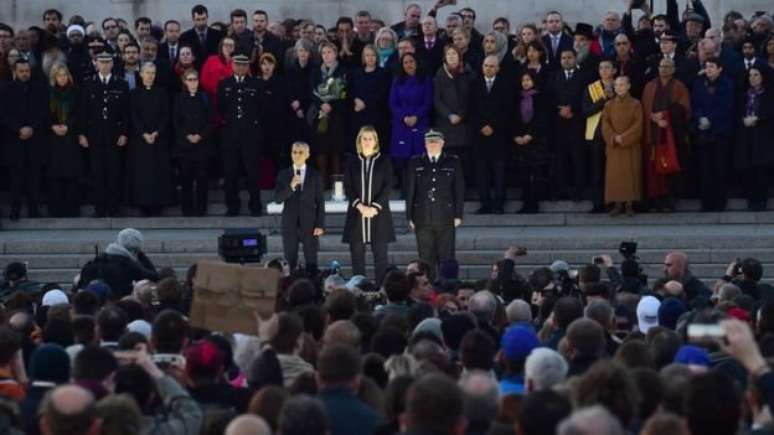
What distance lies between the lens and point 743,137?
25.2 meters

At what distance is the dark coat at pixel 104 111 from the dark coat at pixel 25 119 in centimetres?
43

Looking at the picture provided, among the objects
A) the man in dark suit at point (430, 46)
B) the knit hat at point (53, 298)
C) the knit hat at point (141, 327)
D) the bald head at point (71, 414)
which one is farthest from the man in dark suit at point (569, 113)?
the bald head at point (71, 414)

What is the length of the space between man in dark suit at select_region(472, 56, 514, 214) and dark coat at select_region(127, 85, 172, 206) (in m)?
3.40

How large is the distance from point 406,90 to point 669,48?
2.90 m

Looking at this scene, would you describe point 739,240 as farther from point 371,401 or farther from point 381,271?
point 371,401

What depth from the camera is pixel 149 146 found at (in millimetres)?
25703

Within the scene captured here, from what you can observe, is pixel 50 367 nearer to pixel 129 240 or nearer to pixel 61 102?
pixel 129 240

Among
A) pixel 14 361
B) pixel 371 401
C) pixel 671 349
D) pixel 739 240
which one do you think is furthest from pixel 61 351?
pixel 739 240

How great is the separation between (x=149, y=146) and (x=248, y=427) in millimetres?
17114

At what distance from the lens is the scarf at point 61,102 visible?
25.6 meters

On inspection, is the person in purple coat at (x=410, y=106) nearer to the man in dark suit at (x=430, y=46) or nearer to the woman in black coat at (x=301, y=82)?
the man in dark suit at (x=430, y=46)

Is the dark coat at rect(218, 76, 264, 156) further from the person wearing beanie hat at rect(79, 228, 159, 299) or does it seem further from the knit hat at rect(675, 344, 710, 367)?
the knit hat at rect(675, 344, 710, 367)

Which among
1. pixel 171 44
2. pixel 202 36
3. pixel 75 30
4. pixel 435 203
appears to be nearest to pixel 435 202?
pixel 435 203

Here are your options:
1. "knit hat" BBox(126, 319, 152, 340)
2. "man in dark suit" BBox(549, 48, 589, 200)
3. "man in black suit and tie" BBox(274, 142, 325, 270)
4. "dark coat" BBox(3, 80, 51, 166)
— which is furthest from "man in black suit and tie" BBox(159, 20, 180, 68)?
"knit hat" BBox(126, 319, 152, 340)
